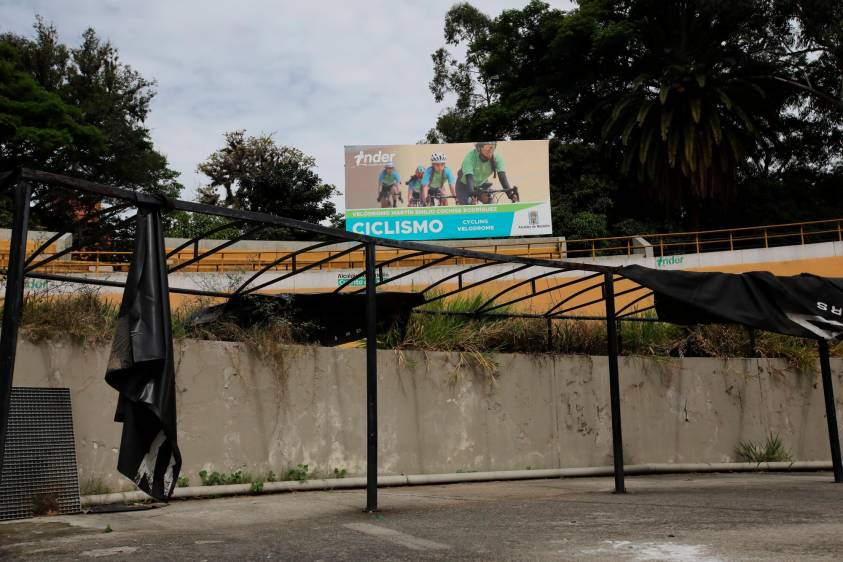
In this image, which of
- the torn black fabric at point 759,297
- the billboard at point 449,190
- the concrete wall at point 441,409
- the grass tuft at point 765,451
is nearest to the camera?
the torn black fabric at point 759,297

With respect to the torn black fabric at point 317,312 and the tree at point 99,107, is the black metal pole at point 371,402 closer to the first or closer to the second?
the torn black fabric at point 317,312

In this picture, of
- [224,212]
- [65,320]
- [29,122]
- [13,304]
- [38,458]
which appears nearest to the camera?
[13,304]

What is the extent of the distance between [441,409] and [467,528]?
5002 millimetres

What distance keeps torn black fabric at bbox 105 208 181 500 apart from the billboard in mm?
30460

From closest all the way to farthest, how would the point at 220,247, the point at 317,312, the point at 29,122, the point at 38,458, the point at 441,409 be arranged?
the point at 220,247 < the point at 38,458 < the point at 317,312 < the point at 441,409 < the point at 29,122

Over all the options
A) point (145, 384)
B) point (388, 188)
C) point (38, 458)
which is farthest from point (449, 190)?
point (145, 384)

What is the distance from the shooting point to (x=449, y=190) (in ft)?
120

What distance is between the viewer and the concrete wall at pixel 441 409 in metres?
9.03

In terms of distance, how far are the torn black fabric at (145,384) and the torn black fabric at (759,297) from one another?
546 centimetres

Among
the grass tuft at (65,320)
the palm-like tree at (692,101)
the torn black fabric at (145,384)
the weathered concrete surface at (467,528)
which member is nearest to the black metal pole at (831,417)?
the weathered concrete surface at (467,528)

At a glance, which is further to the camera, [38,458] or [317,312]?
[317,312]

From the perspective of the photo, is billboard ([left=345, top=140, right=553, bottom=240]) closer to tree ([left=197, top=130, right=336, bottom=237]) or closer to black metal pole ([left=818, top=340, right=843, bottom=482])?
tree ([left=197, top=130, right=336, bottom=237])

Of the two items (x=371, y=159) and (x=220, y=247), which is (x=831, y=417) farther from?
(x=371, y=159)

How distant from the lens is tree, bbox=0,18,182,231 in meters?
44.6
